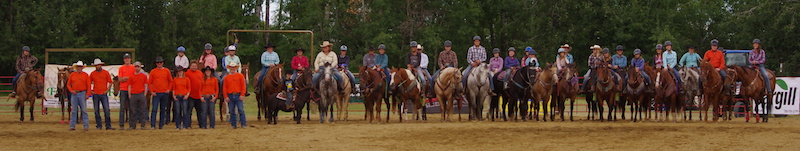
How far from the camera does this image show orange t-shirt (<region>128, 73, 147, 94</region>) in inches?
766

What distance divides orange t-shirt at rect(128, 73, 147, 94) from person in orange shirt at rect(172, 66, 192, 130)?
0.66m

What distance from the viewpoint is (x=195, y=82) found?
20203mm

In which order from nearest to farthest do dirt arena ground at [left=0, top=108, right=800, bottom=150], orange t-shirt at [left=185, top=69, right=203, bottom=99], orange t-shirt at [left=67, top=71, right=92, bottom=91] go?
dirt arena ground at [left=0, top=108, right=800, bottom=150] < orange t-shirt at [left=67, top=71, right=92, bottom=91] < orange t-shirt at [left=185, top=69, right=203, bottom=99]

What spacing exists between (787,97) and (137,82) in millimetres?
19326

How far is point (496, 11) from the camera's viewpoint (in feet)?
196

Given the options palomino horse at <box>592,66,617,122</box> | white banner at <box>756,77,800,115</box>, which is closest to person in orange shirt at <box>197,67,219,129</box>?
palomino horse at <box>592,66,617,122</box>

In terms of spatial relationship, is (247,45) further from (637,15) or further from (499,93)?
(499,93)

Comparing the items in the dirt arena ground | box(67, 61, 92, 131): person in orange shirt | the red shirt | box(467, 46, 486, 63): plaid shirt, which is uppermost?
box(467, 46, 486, 63): plaid shirt

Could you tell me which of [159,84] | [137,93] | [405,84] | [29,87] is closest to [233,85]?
[159,84]

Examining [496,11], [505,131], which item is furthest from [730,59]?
[496,11]

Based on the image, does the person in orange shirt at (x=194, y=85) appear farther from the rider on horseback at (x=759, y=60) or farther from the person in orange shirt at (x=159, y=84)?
the rider on horseback at (x=759, y=60)

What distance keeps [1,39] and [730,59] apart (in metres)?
36.5

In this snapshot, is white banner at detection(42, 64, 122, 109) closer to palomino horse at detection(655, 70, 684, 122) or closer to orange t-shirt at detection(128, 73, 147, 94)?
orange t-shirt at detection(128, 73, 147, 94)

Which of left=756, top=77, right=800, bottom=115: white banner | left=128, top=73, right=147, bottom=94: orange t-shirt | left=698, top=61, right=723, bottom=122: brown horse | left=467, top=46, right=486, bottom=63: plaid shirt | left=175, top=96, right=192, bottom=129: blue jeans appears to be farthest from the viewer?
left=756, top=77, right=800, bottom=115: white banner
